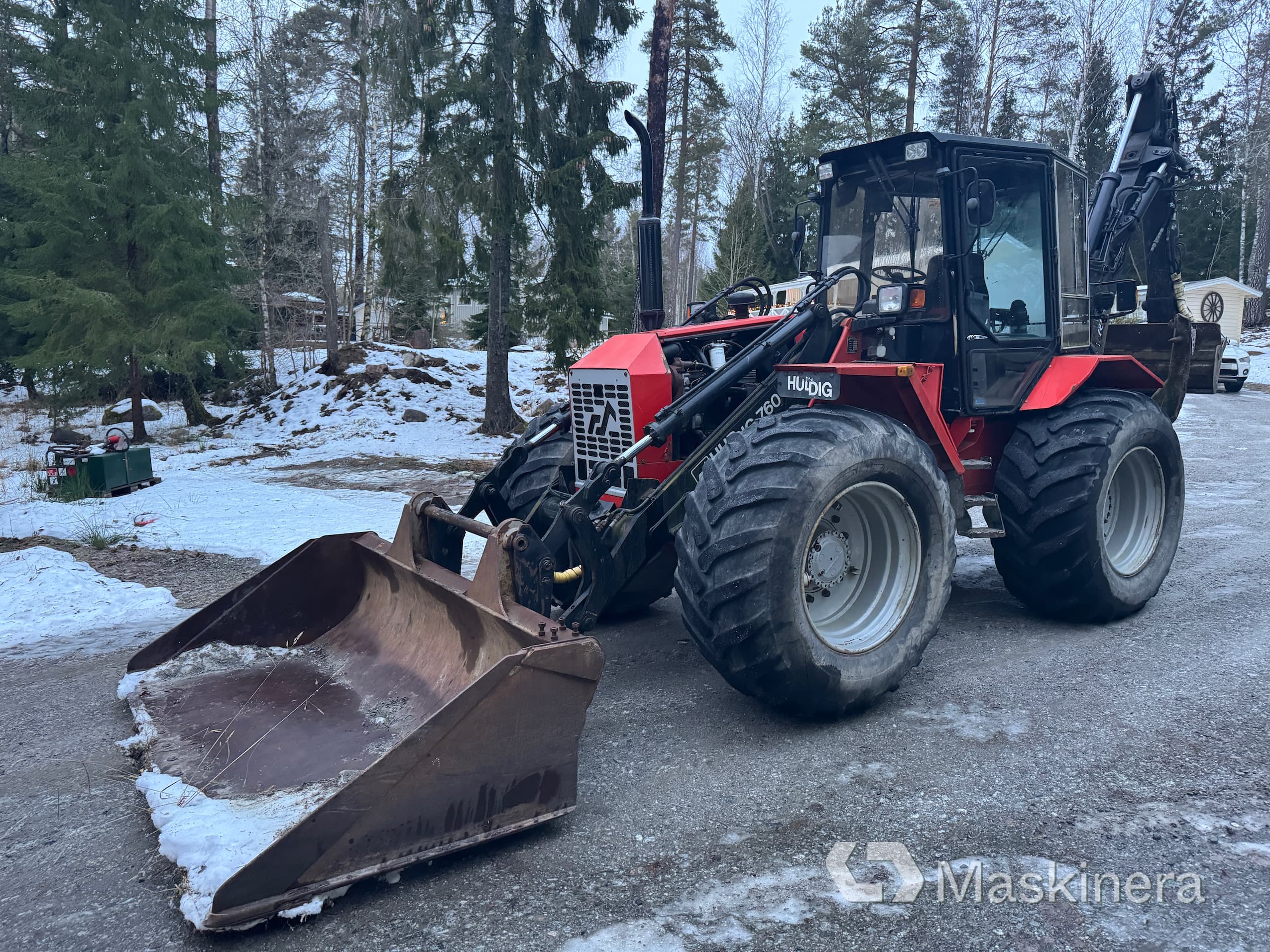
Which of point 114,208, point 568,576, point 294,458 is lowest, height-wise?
point 294,458

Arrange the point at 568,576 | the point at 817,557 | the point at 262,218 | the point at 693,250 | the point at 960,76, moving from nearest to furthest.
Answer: the point at 568,576 < the point at 817,557 < the point at 262,218 < the point at 960,76 < the point at 693,250

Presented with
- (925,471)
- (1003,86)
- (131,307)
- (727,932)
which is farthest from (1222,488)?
(1003,86)

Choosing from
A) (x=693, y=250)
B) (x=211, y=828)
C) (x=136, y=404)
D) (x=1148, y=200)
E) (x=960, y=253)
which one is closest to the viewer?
(x=211, y=828)

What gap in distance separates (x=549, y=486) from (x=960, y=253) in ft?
8.60

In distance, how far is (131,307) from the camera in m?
14.7

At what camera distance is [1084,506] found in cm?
491

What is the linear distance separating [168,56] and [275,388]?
25.2 feet

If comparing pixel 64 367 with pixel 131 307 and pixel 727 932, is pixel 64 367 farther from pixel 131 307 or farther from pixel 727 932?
pixel 727 932

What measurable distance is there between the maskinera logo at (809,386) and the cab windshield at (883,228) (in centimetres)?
118

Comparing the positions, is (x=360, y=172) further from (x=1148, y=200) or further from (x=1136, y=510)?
(x=1136, y=510)

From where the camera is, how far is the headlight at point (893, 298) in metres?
4.86

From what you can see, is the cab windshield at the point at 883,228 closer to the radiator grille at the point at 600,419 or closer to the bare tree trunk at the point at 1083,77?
the radiator grille at the point at 600,419

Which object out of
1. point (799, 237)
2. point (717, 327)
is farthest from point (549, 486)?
point (799, 237)

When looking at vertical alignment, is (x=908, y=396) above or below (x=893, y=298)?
below
